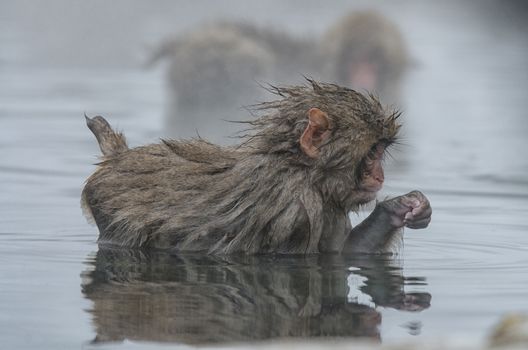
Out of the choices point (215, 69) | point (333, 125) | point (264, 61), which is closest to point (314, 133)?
point (333, 125)

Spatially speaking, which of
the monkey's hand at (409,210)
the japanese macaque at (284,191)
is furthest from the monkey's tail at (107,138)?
the monkey's hand at (409,210)

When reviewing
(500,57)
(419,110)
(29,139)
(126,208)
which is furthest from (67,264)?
(500,57)

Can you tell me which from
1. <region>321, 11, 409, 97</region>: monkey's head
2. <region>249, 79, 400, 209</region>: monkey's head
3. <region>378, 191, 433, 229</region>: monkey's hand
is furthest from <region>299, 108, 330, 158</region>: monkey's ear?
<region>321, 11, 409, 97</region>: monkey's head

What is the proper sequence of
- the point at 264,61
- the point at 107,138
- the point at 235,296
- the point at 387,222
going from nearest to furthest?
1. the point at 235,296
2. the point at 387,222
3. the point at 107,138
4. the point at 264,61

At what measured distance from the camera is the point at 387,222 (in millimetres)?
6586

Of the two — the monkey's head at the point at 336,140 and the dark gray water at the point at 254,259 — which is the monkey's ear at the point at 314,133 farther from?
the dark gray water at the point at 254,259

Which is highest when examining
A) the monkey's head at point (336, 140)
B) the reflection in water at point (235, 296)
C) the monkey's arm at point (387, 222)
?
the monkey's head at point (336, 140)

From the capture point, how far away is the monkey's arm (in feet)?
21.2

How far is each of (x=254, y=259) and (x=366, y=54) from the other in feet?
32.3

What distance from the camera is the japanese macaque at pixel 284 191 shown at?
6441 mm

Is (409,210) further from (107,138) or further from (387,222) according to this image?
(107,138)

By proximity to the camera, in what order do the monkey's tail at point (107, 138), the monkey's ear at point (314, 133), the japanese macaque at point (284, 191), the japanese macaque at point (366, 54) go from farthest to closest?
the japanese macaque at point (366, 54) → the monkey's tail at point (107, 138) → the japanese macaque at point (284, 191) → the monkey's ear at point (314, 133)

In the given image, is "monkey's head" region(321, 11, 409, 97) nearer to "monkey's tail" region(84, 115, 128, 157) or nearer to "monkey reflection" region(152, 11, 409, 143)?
"monkey reflection" region(152, 11, 409, 143)

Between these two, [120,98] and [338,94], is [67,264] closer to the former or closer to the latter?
[338,94]
